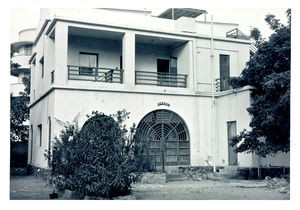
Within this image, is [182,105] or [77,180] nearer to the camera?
[77,180]

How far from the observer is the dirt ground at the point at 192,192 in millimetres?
12250

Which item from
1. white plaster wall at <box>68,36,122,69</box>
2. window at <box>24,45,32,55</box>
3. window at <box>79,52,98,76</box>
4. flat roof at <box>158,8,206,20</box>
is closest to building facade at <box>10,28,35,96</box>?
window at <box>24,45,32,55</box>

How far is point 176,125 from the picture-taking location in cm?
1944

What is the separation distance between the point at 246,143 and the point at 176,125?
13.2 feet

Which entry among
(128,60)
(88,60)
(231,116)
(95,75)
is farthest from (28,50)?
(231,116)

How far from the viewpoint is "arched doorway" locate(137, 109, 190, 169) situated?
1888cm

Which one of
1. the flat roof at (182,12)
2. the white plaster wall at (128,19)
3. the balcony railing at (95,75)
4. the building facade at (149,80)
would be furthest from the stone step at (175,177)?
the flat roof at (182,12)

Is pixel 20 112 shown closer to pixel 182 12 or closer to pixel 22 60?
pixel 22 60

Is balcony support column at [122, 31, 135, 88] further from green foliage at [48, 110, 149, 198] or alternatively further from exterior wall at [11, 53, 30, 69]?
exterior wall at [11, 53, 30, 69]

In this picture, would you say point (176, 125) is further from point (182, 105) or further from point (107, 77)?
point (107, 77)

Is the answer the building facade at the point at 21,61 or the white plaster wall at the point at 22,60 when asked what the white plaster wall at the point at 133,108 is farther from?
the white plaster wall at the point at 22,60
